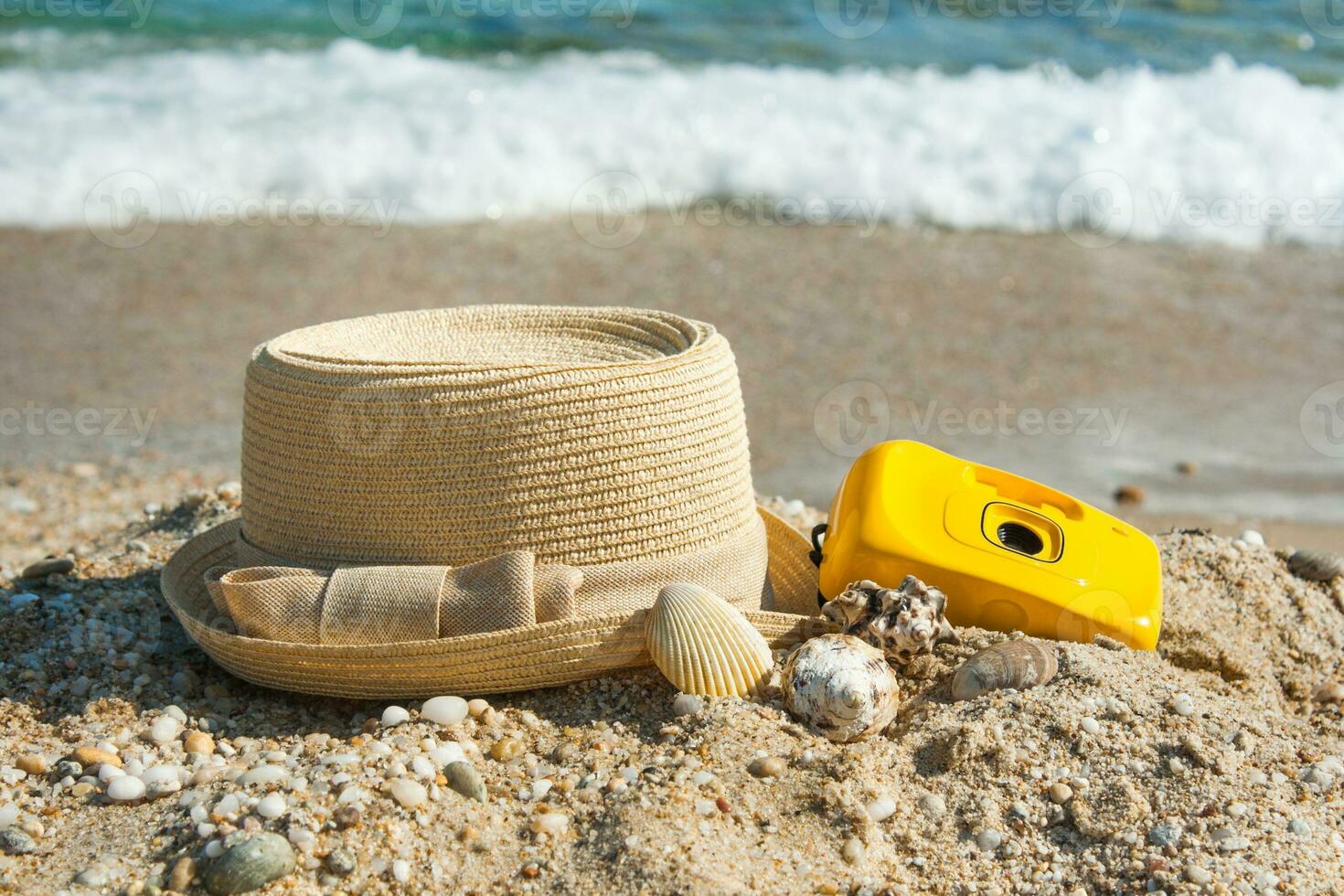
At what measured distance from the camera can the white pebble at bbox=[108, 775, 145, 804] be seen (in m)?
2.65

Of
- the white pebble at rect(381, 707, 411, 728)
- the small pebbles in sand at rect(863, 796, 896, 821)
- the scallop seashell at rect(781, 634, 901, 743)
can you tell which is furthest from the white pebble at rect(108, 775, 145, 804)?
the small pebbles in sand at rect(863, 796, 896, 821)

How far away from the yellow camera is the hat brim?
0.85 ft

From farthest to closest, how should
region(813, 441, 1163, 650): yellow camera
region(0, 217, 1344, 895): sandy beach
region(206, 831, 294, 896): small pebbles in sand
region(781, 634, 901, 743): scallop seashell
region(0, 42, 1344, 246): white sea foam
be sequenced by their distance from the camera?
region(0, 42, 1344, 246): white sea foam < region(813, 441, 1163, 650): yellow camera < region(781, 634, 901, 743): scallop seashell < region(0, 217, 1344, 895): sandy beach < region(206, 831, 294, 896): small pebbles in sand

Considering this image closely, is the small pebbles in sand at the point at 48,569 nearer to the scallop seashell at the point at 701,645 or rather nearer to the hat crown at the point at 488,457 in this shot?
the hat crown at the point at 488,457

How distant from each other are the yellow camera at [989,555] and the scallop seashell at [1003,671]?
191 millimetres

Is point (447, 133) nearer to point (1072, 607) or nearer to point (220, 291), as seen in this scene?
point (220, 291)

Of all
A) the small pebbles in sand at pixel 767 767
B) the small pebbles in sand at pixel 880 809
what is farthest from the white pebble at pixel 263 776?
the small pebbles in sand at pixel 880 809

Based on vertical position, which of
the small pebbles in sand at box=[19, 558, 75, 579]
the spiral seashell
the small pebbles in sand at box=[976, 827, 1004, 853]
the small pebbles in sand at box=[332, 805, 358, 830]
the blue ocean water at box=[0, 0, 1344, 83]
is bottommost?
the small pebbles in sand at box=[19, 558, 75, 579]

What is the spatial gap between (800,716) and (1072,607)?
31.6 inches

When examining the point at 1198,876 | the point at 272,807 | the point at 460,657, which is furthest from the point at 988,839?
the point at 272,807

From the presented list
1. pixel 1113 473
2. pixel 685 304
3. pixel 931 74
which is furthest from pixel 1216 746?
pixel 931 74

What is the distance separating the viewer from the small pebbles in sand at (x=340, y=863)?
243 cm

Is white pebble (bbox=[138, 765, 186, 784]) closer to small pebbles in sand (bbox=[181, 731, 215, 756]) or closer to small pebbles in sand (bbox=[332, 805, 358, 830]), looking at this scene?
small pebbles in sand (bbox=[181, 731, 215, 756])

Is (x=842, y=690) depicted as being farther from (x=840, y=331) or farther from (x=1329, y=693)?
(x=840, y=331)
